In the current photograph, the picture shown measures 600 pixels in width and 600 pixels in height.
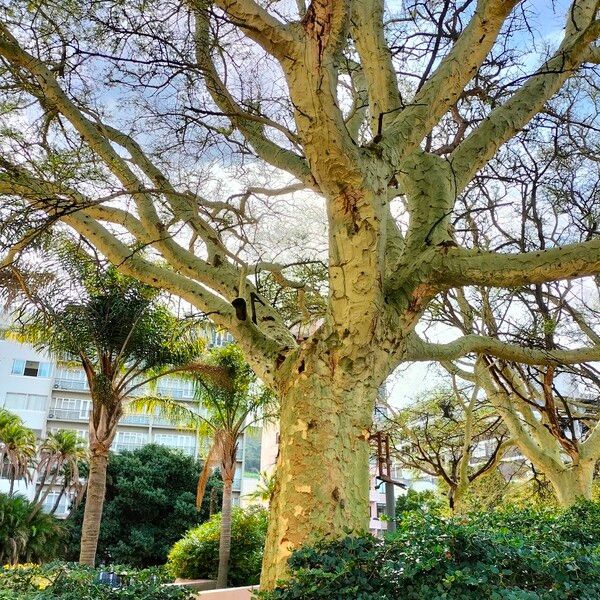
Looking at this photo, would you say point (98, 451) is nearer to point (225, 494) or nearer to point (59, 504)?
point (225, 494)

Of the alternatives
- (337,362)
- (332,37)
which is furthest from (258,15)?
(337,362)

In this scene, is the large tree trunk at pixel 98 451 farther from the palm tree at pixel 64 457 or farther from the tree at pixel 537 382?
the palm tree at pixel 64 457

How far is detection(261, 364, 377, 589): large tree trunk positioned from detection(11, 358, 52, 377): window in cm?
3294

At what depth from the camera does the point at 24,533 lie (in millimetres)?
15109

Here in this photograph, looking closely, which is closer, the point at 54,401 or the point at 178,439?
the point at 54,401

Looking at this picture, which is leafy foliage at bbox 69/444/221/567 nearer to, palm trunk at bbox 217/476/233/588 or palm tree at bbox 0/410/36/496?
palm tree at bbox 0/410/36/496

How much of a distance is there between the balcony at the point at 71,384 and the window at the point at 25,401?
133 centimetres

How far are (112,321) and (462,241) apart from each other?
6522 mm

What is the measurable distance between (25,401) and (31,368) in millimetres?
1981

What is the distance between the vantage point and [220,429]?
14.1 meters

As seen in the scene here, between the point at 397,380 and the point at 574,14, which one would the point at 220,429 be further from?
the point at 574,14

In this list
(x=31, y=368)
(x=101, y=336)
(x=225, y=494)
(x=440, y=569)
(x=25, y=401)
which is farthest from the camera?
(x=31, y=368)

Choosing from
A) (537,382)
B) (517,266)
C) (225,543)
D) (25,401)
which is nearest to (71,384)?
(25,401)

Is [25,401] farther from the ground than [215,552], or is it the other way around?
[25,401]
